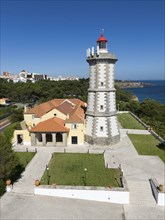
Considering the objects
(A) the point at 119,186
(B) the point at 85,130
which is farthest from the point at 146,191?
(B) the point at 85,130

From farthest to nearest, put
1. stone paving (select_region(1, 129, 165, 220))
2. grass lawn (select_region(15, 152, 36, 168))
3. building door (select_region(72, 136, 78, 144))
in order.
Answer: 1. building door (select_region(72, 136, 78, 144))
2. grass lawn (select_region(15, 152, 36, 168))
3. stone paving (select_region(1, 129, 165, 220))

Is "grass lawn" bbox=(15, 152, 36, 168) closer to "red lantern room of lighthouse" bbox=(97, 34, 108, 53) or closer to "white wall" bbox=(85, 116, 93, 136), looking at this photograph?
"white wall" bbox=(85, 116, 93, 136)

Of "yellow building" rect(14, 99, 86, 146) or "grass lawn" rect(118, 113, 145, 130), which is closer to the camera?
"yellow building" rect(14, 99, 86, 146)

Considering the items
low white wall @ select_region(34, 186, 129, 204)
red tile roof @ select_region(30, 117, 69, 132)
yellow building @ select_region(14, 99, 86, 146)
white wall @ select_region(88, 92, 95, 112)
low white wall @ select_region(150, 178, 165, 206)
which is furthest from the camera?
yellow building @ select_region(14, 99, 86, 146)

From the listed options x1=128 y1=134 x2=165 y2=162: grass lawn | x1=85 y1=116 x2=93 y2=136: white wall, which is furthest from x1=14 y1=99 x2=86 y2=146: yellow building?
x1=128 y1=134 x2=165 y2=162: grass lawn

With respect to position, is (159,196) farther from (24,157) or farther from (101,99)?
(24,157)

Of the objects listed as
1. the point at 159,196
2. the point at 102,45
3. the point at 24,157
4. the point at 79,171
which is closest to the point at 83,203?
the point at 79,171

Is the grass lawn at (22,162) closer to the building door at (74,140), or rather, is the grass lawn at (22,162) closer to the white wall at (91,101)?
the building door at (74,140)

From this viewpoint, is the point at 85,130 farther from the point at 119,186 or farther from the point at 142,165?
the point at 119,186
